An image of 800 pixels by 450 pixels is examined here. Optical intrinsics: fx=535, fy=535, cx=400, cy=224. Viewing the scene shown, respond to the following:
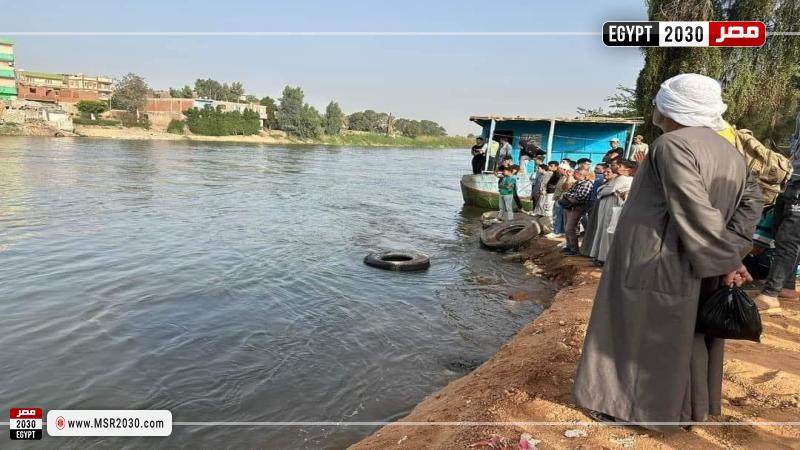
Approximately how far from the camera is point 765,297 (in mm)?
5188

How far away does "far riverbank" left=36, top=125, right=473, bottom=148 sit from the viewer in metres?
62.2

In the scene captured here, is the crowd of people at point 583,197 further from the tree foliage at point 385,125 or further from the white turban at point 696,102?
the tree foliage at point 385,125

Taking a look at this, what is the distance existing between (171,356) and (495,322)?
402 centimetres

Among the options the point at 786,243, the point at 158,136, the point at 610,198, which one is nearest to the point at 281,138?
the point at 158,136

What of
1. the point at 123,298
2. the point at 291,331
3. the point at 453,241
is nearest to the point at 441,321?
the point at 291,331

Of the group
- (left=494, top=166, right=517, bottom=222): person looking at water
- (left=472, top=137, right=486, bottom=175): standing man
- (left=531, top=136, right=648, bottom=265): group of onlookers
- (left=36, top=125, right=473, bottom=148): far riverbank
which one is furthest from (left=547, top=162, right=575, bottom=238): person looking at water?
(left=36, top=125, right=473, bottom=148): far riverbank

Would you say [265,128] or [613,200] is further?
[265,128]

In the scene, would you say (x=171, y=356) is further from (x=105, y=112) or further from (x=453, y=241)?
(x=105, y=112)

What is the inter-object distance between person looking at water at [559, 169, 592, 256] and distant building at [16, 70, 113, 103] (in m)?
80.3

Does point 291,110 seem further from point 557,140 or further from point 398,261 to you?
point 398,261

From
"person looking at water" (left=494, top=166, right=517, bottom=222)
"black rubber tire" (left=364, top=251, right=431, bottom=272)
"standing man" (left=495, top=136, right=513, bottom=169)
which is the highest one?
"standing man" (left=495, top=136, right=513, bottom=169)

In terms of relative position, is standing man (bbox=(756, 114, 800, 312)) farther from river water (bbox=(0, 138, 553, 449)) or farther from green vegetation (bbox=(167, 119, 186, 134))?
green vegetation (bbox=(167, 119, 186, 134))

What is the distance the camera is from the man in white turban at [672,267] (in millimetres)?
2495

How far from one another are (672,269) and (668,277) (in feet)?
0.14
